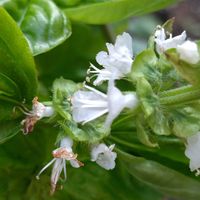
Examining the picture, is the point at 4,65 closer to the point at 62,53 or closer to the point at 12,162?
the point at 12,162

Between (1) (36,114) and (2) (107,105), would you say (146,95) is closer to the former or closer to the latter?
(2) (107,105)

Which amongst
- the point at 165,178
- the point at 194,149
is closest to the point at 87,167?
the point at 165,178

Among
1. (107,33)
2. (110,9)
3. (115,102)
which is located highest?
→ (115,102)

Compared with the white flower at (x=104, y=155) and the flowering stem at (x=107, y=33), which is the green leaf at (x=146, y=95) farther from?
the flowering stem at (x=107, y=33)

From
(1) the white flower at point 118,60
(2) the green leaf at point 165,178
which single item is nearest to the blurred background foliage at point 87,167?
(2) the green leaf at point 165,178

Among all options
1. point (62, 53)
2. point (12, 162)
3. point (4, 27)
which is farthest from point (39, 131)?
point (62, 53)

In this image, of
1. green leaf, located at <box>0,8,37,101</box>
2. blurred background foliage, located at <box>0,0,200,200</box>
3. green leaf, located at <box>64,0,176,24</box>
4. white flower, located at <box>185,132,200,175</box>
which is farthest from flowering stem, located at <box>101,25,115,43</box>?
white flower, located at <box>185,132,200,175</box>

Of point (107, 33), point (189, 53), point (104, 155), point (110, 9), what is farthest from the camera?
point (107, 33)

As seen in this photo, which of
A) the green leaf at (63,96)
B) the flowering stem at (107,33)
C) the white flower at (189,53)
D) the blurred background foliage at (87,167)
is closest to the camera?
the white flower at (189,53)
